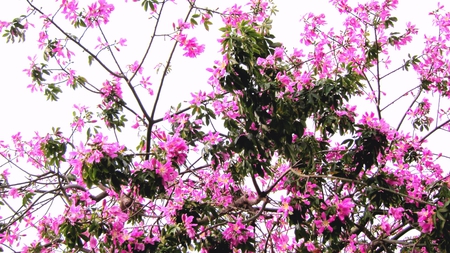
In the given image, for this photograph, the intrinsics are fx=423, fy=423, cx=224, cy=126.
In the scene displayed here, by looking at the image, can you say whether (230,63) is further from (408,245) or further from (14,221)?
(14,221)

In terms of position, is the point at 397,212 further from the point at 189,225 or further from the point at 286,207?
the point at 189,225

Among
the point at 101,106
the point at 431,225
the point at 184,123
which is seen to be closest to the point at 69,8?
the point at 101,106

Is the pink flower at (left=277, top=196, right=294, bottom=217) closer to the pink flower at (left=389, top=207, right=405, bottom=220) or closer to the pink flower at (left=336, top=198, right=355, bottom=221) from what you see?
the pink flower at (left=336, top=198, right=355, bottom=221)

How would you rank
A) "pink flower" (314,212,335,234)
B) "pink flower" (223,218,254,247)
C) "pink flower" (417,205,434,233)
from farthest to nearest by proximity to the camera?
"pink flower" (223,218,254,247), "pink flower" (314,212,335,234), "pink flower" (417,205,434,233)

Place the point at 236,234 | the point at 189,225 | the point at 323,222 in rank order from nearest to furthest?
the point at 189,225 < the point at 323,222 < the point at 236,234

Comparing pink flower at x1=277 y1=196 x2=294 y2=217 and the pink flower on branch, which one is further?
the pink flower on branch

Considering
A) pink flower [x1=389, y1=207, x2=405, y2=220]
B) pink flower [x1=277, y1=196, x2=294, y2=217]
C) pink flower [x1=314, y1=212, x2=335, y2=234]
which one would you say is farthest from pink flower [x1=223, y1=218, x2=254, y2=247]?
pink flower [x1=389, y1=207, x2=405, y2=220]

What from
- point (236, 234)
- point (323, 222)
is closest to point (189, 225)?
point (236, 234)

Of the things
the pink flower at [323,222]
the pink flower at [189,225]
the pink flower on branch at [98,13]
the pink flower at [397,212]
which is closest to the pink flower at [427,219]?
the pink flower at [397,212]

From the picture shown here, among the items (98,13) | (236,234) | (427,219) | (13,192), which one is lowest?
(427,219)

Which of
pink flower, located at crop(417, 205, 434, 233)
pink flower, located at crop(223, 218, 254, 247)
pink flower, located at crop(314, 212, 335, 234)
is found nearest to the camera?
pink flower, located at crop(417, 205, 434, 233)

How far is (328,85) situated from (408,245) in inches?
56.2

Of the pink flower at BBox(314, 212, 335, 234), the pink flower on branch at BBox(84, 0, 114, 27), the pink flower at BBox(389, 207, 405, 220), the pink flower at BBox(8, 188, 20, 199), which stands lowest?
the pink flower at BBox(314, 212, 335, 234)

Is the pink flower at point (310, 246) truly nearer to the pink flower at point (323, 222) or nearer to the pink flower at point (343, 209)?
the pink flower at point (323, 222)
